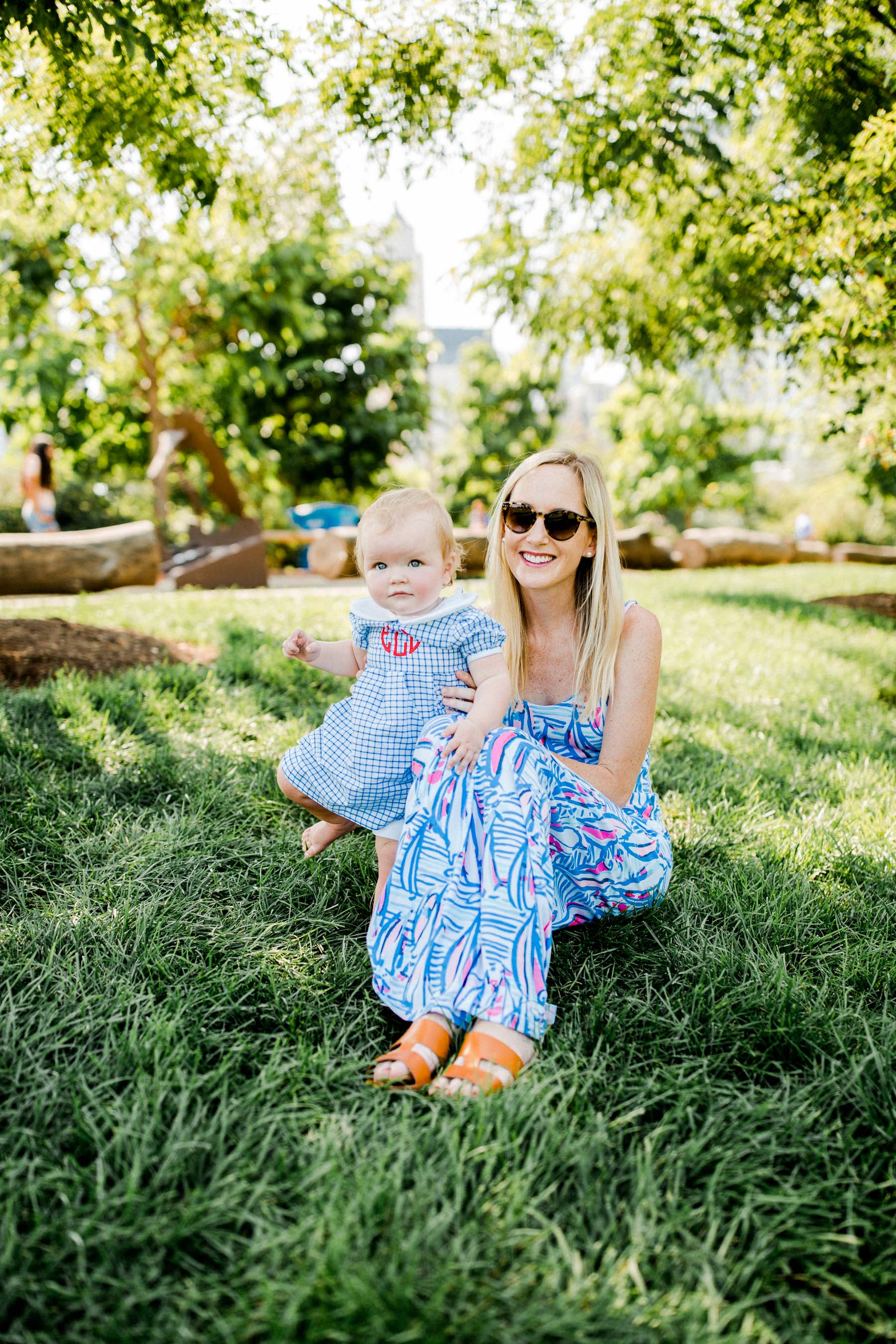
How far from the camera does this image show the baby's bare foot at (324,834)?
→ 243cm

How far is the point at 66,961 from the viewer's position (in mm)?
1915

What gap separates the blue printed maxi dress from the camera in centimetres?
169

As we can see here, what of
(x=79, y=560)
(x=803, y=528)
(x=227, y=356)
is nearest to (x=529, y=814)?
(x=79, y=560)

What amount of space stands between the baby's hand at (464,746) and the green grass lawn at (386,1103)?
1.87 feet

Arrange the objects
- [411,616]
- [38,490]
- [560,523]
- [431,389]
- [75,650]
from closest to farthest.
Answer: [411,616] → [560,523] → [75,650] → [38,490] → [431,389]

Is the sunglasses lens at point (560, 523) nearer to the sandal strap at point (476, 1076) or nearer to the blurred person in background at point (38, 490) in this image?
the sandal strap at point (476, 1076)

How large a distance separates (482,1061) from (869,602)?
340 inches

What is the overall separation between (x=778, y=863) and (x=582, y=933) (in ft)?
2.42

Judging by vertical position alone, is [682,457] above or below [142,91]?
below

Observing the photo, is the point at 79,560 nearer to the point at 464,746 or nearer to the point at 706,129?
the point at 706,129

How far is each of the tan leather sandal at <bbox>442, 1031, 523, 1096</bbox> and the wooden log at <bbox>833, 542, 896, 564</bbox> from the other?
18564 mm

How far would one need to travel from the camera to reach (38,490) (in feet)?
33.8

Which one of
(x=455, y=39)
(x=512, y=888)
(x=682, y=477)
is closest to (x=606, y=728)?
(x=512, y=888)

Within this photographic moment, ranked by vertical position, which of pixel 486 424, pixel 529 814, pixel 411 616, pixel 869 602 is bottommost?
pixel 869 602
